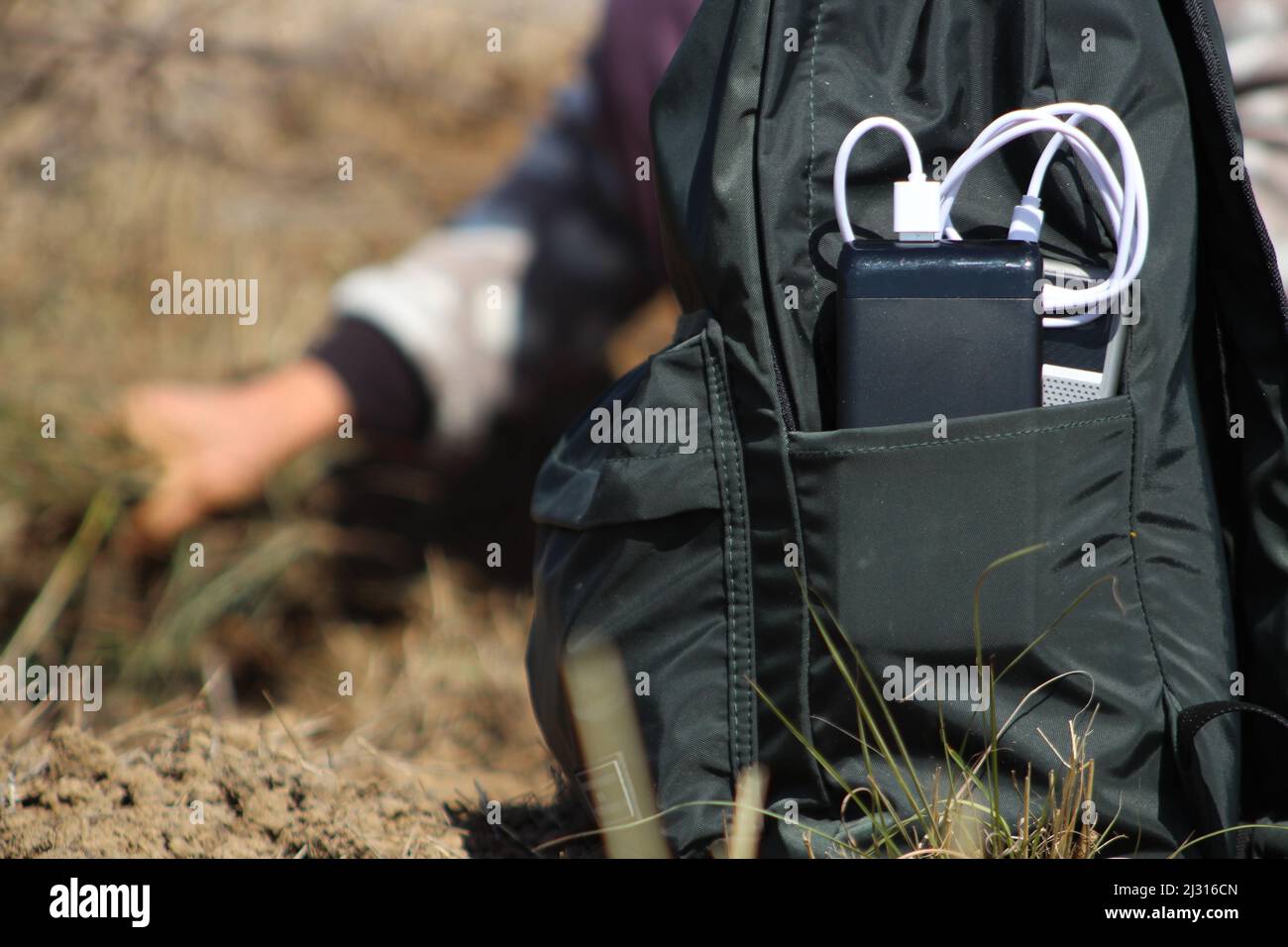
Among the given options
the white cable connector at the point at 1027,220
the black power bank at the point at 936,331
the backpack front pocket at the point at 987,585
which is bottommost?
the backpack front pocket at the point at 987,585

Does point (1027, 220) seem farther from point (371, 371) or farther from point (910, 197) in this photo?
point (371, 371)

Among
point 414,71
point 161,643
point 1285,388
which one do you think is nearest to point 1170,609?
point 1285,388

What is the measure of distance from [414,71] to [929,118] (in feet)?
8.17

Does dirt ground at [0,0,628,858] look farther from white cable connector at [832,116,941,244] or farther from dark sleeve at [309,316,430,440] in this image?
white cable connector at [832,116,941,244]

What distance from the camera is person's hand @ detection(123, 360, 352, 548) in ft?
5.85

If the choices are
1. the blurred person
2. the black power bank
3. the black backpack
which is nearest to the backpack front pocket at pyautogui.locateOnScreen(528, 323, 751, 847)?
the black backpack

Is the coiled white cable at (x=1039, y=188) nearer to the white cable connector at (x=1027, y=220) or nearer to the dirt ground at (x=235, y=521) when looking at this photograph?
the white cable connector at (x=1027, y=220)

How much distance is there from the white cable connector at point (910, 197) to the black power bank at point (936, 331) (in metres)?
0.02

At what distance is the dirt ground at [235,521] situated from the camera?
1077 millimetres

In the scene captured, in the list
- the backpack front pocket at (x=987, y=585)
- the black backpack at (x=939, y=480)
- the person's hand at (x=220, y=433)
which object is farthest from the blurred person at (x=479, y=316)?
the backpack front pocket at (x=987, y=585)

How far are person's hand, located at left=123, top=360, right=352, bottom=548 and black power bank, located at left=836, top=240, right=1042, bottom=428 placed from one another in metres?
1.20

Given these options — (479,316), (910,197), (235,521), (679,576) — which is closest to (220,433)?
(235,521)

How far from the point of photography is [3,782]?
3.48 ft

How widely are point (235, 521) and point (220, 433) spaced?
0.55ft
